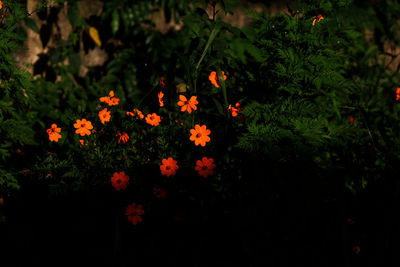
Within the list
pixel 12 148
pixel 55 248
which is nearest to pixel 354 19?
pixel 55 248

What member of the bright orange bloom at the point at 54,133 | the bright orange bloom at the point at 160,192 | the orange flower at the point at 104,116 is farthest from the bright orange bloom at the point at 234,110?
the bright orange bloom at the point at 54,133

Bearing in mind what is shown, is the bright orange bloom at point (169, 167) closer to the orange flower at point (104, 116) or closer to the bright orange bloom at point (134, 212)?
the bright orange bloom at point (134, 212)

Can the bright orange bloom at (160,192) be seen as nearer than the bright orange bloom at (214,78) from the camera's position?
Yes

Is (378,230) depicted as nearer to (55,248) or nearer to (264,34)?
(264,34)

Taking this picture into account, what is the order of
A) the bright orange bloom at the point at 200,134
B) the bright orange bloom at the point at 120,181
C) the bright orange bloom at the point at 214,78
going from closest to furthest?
the bright orange bloom at the point at 120,181
the bright orange bloom at the point at 200,134
the bright orange bloom at the point at 214,78

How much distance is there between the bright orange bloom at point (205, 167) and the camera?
155 centimetres

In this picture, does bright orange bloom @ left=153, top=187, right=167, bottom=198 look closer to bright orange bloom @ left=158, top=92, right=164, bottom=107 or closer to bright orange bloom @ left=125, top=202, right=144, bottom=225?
bright orange bloom @ left=125, top=202, right=144, bottom=225

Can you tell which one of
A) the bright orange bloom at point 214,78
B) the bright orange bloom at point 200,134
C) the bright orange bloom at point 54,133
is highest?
the bright orange bloom at point 214,78

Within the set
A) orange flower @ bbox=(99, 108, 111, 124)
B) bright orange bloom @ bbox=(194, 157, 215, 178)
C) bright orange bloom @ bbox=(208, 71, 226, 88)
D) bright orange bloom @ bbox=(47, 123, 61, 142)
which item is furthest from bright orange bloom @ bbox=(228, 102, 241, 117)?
bright orange bloom @ bbox=(47, 123, 61, 142)

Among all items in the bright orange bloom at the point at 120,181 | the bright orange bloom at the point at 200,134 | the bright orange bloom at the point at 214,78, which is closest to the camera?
the bright orange bloom at the point at 120,181

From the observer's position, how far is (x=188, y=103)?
1678mm

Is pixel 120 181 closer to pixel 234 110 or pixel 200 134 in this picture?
pixel 200 134

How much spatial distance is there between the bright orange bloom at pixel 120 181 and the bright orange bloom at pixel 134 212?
13 centimetres

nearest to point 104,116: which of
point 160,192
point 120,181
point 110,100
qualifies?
point 110,100
